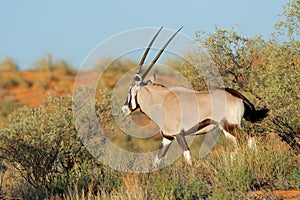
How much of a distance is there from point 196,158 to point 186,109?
33.2 inches

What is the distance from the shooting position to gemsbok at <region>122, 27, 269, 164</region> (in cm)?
1018

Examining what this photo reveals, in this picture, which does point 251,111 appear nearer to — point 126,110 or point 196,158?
point 196,158

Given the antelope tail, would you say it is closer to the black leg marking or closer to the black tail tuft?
the black tail tuft

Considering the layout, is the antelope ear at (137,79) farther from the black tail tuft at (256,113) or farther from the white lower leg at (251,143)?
the white lower leg at (251,143)

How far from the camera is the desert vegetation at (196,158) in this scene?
7758 mm

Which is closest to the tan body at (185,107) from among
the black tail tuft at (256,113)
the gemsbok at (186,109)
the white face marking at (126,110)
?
the gemsbok at (186,109)

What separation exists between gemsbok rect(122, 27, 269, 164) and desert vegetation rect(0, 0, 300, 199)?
1.07 feet

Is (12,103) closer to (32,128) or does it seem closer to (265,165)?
(32,128)

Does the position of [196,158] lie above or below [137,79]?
below

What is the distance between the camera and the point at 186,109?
34.2 feet

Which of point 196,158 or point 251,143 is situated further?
point 196,158

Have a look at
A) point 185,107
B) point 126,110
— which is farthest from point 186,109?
point 126,110

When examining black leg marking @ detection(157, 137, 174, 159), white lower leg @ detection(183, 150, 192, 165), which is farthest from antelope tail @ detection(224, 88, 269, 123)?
black leg marking @ detection(157, 137, 174, 159)

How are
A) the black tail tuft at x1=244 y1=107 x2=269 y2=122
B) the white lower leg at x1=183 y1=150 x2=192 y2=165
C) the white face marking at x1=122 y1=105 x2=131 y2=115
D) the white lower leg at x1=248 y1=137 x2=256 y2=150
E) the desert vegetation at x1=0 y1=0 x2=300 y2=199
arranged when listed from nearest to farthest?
the desert vegetation at x1=0 y1=0 x2=300 y2=199 → the white lower leg at x1=248 y1=137 x2=256 y2=150 → the white lower leg at x1=183 y1=150 x2=192 y2=165 → the black tail tuft at x1=244 y1=107 x2=269 y2=122 → the white face marking at x1=122 y1=105 x2=131 y2=115
